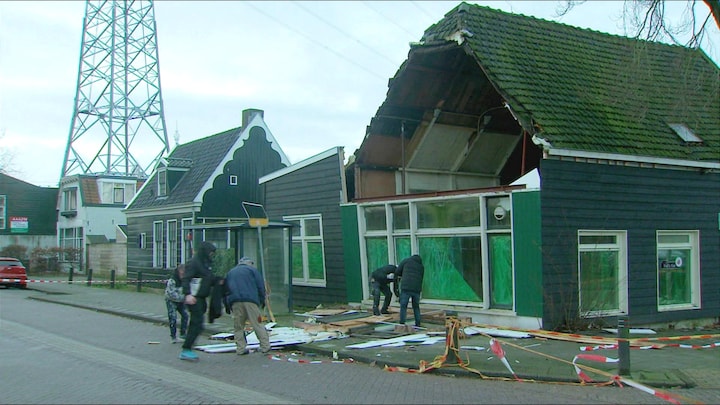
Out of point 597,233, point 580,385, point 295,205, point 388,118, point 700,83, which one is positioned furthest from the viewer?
point 295,205

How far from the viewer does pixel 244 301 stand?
11852 millimetres

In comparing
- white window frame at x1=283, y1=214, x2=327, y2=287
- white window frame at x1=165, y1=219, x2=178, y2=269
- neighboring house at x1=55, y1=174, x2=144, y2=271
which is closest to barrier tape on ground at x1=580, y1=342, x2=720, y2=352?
white window frame at x1=283, y1=214, x2=327, y2=287

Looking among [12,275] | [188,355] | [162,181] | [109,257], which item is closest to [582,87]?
[188,355]

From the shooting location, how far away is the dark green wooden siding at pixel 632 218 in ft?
46.9

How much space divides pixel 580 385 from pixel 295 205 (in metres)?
12.3

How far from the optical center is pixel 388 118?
1842cm

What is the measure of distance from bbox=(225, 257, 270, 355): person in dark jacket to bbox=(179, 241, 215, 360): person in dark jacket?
54 centimetres

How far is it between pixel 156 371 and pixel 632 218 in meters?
10.8

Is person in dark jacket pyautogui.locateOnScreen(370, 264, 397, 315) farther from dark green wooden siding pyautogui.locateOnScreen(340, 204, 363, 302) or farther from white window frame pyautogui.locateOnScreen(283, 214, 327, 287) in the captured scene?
white window frame pyautogui.locateOnScreen(283, 214, 327, 287)

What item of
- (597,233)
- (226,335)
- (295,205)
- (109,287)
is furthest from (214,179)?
(597,233)

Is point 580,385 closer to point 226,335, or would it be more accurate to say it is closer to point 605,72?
point 226,335

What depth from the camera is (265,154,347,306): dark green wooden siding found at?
19.0 metres

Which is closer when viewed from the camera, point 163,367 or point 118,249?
point 163,367

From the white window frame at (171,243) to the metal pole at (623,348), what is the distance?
22886mm
